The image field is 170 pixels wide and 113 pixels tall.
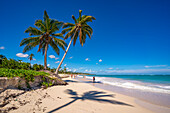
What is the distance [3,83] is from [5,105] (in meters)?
1.27

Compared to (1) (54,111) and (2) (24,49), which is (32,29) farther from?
(1) (54,111)

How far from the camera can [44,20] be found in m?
14.5

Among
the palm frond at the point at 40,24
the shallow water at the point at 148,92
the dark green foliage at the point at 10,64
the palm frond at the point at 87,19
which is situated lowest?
the shallow water at the point at 148,92

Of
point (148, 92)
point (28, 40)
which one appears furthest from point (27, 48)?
point (148, 92)

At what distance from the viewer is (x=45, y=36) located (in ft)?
44.7

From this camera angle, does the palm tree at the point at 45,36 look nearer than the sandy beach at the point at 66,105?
No

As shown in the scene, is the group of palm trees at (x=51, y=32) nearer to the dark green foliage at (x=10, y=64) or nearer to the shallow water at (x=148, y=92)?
the dark green foliage at (x=10, y=64)

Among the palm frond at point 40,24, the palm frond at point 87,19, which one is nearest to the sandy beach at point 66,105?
the palm frond at point 40,24

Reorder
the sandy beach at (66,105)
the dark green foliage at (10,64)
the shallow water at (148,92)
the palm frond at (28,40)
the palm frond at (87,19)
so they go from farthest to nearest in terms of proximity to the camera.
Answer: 1. the palm frond at (87,19)
2. the palm frond at (28,40)
3. the dark green foliage at (10,64)
4. the shallow water at (148,92)
5. the sandy beach at (66,105)

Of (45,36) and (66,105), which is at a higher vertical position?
(45,36)

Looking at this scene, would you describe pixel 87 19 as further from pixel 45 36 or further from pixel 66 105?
pixel 66 105

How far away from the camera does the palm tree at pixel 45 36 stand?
503 inches

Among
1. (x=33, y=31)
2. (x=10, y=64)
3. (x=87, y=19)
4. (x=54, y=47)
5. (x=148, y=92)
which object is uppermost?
(x=87, y=19)

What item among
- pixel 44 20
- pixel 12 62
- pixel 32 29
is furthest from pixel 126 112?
pixel 44 20
